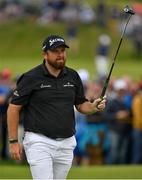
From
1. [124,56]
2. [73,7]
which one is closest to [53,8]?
[73,7]

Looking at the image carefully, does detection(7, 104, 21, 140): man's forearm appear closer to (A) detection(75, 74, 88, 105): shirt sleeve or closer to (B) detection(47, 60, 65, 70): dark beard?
(B) detection(47, 60, 65, 70): dark beard

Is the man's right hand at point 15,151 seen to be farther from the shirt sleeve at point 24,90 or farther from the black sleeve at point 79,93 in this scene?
the black sleeve at point 79,93

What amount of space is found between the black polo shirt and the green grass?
458cm

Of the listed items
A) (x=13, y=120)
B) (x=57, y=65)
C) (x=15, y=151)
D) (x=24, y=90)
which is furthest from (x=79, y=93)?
(x=15, y=151)

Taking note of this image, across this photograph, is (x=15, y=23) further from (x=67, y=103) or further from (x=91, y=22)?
(x=67, y=103)

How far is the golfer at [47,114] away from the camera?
965cm

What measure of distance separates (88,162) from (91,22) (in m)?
30.5

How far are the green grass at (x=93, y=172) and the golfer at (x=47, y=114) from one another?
4.52 metres

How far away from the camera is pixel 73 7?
50000 mm

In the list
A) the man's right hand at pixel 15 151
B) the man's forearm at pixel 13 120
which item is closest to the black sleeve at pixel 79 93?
the man's forearm at pixel 13 120

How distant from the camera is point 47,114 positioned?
970 cm

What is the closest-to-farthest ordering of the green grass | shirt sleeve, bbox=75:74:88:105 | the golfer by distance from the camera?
the golfer
shirt sleeve, bbox=75:74:88:105
the green grass

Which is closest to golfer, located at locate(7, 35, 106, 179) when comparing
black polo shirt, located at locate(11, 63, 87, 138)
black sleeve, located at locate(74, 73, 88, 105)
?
black polo shirt, located at locate(11, 63, 87, 138)

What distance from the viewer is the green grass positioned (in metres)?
14.5
